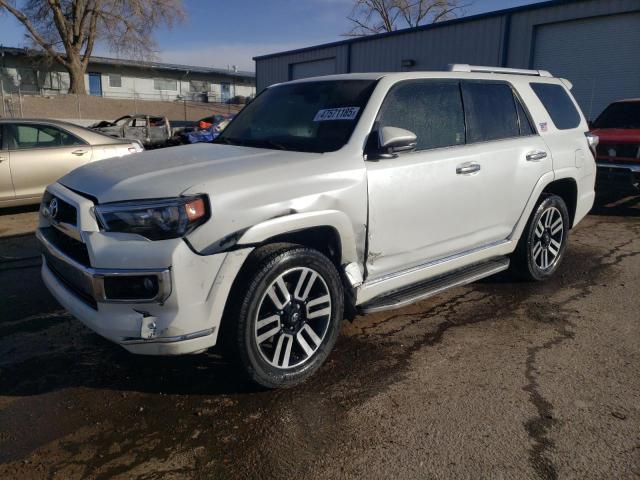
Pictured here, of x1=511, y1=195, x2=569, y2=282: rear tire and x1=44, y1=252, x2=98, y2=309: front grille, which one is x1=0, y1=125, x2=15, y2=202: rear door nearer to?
x1=44, y1=252, x2=98, y2=309: front grille

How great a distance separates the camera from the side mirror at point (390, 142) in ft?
10.6

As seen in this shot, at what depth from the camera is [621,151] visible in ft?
29.2

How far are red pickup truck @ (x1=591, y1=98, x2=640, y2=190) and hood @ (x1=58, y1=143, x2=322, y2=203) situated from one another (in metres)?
7.42

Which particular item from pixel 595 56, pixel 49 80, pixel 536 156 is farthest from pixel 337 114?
pixel 49 80

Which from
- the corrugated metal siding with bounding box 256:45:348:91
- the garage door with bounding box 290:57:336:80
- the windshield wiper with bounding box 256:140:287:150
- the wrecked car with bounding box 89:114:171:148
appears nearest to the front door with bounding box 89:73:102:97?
the corrugated metal siding with bounding box 256:45:348:91

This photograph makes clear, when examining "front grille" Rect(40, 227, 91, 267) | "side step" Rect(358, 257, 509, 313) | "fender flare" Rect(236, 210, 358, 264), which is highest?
"fender flare" Rect(236, 210, 358, 264)

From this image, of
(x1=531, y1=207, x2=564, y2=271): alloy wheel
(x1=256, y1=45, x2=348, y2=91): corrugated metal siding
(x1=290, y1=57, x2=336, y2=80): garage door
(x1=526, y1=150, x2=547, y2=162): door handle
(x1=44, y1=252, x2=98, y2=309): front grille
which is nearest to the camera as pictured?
(x1=44, y1=252, x2=98, y2=309): front grille

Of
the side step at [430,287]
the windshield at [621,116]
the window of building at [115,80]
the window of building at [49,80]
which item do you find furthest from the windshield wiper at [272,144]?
the window of building at [115,80]

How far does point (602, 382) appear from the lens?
10.4ft

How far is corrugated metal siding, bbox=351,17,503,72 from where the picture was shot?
17.4 metres

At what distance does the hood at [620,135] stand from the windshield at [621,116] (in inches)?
14.1

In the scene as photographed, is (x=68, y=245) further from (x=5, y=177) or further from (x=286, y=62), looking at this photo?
(x=286, y=62)

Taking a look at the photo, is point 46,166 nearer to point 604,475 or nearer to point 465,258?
point 465,258

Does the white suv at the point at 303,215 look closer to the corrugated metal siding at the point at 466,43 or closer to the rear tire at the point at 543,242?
the rear tire at the point at 543,242
